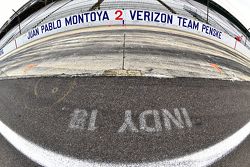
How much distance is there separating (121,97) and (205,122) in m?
2.72

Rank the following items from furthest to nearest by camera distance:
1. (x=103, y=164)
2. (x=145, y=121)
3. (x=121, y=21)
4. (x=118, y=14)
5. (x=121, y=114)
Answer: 1. (x=121, y=21)
2. (x=118, y=14)
3. (x=121, y=114)
4. (x=145, y=121)
5. (x=103, y=164)

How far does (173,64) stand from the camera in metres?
12.6

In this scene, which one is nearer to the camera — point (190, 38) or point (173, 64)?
point (173, 64)

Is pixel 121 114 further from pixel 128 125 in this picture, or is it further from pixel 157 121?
pixel 157 121

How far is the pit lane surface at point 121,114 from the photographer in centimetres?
678

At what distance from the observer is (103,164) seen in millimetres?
6273

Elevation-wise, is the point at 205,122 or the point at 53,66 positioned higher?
the point at 53,66

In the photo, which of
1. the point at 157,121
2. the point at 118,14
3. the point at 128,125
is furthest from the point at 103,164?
the point at 118,14

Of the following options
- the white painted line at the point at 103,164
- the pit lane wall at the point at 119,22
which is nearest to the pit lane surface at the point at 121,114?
the white painted line at the point at 103,164

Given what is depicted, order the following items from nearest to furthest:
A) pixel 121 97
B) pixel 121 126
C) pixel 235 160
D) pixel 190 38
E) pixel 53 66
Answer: pixel 235 160, pixel 121 126, pixel 121 97, pixel 53 66, pixel 190 38

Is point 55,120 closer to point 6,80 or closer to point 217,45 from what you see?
point 6,80

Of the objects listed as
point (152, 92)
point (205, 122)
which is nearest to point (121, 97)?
point (152, 92)

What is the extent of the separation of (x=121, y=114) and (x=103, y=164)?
A: 6.91 ft

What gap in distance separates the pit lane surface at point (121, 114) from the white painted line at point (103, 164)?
13 cm
